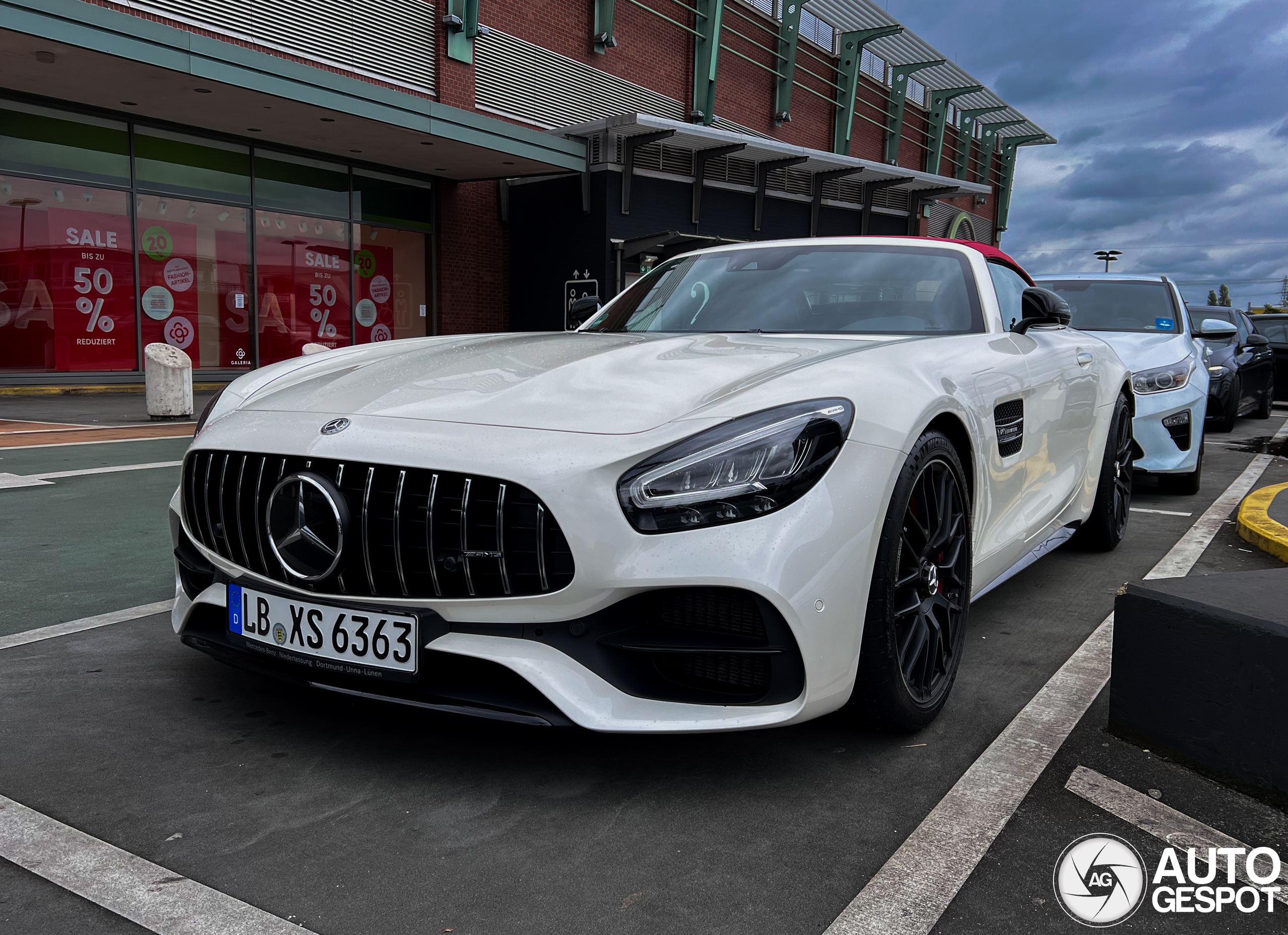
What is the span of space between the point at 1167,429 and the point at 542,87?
1551 cm

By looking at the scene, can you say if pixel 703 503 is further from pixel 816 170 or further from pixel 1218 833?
pixel 816 170

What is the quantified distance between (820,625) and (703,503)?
14.0 inches

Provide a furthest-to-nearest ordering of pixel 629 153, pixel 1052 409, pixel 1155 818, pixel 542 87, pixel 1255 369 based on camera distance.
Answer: pixel 542 87 → pixel 629 153 → pixel 1255 369 → pixel 1052 409 → pixel 1155 818

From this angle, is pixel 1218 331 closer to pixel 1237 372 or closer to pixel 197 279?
pixel 1237 372

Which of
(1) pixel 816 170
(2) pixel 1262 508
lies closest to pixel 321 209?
(1) pixel 816 170

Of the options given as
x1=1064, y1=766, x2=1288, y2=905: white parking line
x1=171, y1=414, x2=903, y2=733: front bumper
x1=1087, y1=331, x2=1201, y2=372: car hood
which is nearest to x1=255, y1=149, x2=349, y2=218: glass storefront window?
x1=1087, y1=331, x2=1201, y2=372: car hood

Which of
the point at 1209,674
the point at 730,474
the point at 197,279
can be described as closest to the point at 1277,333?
the point at 197,279

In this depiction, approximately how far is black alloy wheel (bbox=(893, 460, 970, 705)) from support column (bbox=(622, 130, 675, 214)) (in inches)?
674

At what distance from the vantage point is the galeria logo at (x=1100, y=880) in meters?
1.81

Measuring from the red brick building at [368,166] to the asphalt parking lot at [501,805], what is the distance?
10.9 m

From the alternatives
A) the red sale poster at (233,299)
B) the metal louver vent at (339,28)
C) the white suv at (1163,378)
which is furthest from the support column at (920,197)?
the white suv at (1163,378)

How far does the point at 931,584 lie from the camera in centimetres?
261

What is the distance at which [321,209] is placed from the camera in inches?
683

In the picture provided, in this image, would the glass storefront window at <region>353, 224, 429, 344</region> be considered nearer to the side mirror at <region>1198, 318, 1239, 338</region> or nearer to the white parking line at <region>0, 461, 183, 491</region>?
the white parking line at <region>0, 461, 183, 491</region>
